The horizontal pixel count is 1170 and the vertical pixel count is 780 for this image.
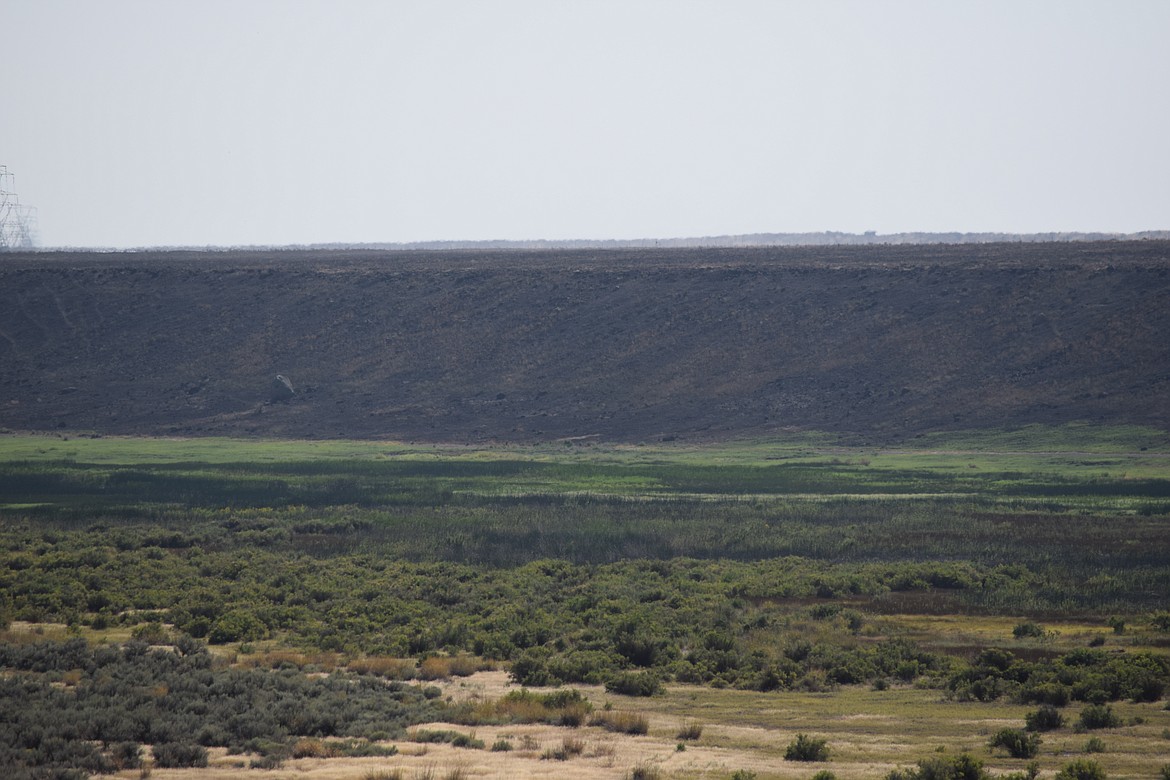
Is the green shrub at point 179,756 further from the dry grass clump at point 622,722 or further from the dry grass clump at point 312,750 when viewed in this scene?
the dry grass clump at point 622,722

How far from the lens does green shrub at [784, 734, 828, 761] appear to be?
54.9ft

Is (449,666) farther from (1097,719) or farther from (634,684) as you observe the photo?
(1097,719)

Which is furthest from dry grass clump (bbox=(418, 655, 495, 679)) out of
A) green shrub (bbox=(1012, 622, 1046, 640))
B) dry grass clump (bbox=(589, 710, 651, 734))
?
green shrub (bbox=(1012, 622, 1046, 640))

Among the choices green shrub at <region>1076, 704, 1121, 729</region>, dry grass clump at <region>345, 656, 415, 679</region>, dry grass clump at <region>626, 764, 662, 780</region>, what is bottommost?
dry grass clump at <region>345, 656, 415, 679</region>

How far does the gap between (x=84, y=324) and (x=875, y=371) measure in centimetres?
5586

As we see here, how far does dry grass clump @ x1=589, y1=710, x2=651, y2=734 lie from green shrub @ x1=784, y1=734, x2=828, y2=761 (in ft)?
8.14

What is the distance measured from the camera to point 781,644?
25000mm

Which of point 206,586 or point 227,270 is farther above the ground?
point 227,270

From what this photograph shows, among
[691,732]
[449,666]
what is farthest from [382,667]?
[691,732]

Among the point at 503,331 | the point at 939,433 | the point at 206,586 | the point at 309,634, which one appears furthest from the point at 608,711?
the point at 503,331

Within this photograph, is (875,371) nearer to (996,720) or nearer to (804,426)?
(804,426)

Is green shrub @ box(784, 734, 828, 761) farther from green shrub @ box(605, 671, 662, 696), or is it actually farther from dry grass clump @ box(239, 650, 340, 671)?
dry grass clump @ box(239, 650, 340, 671)

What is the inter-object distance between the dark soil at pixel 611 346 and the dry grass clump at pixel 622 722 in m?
46.2

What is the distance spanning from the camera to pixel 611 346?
7931 centimetres
